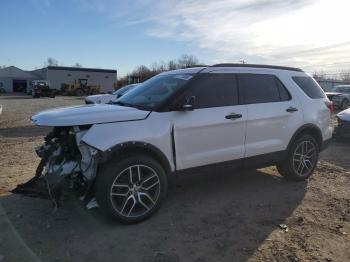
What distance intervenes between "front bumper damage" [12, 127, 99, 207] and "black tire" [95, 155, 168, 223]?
0.17m

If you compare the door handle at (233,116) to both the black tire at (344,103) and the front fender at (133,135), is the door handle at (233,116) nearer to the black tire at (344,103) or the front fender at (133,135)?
the front fender at (133,135)

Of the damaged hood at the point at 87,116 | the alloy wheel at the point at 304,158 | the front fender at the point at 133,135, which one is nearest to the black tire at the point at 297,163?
the alloy wheel at the point at 304,158

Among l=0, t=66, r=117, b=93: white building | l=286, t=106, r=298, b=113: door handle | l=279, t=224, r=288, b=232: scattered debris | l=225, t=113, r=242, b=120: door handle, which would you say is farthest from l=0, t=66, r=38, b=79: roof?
l=279, t=224, r=288, b=232: scattered debris

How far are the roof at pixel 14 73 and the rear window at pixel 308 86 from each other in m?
78.1

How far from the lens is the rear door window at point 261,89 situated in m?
5.82

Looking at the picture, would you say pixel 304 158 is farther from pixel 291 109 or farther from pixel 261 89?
pixel 261 89

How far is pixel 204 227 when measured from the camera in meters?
4.68

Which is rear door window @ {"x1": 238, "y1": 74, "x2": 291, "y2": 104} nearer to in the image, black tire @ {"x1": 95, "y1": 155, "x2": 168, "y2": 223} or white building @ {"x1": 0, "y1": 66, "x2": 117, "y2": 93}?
black tire @ {"x1": 95, "y1": 155, "x2": 168, "y2": 223}

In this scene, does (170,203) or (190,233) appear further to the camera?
(170,203)

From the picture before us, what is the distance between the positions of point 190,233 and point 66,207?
6.16ft

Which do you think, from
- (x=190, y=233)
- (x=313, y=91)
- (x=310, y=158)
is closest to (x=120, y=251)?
(x=190, y=233)

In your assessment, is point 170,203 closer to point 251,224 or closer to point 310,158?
point 251,224

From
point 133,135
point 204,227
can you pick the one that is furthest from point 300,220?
point 133,135

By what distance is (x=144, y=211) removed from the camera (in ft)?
15.9
